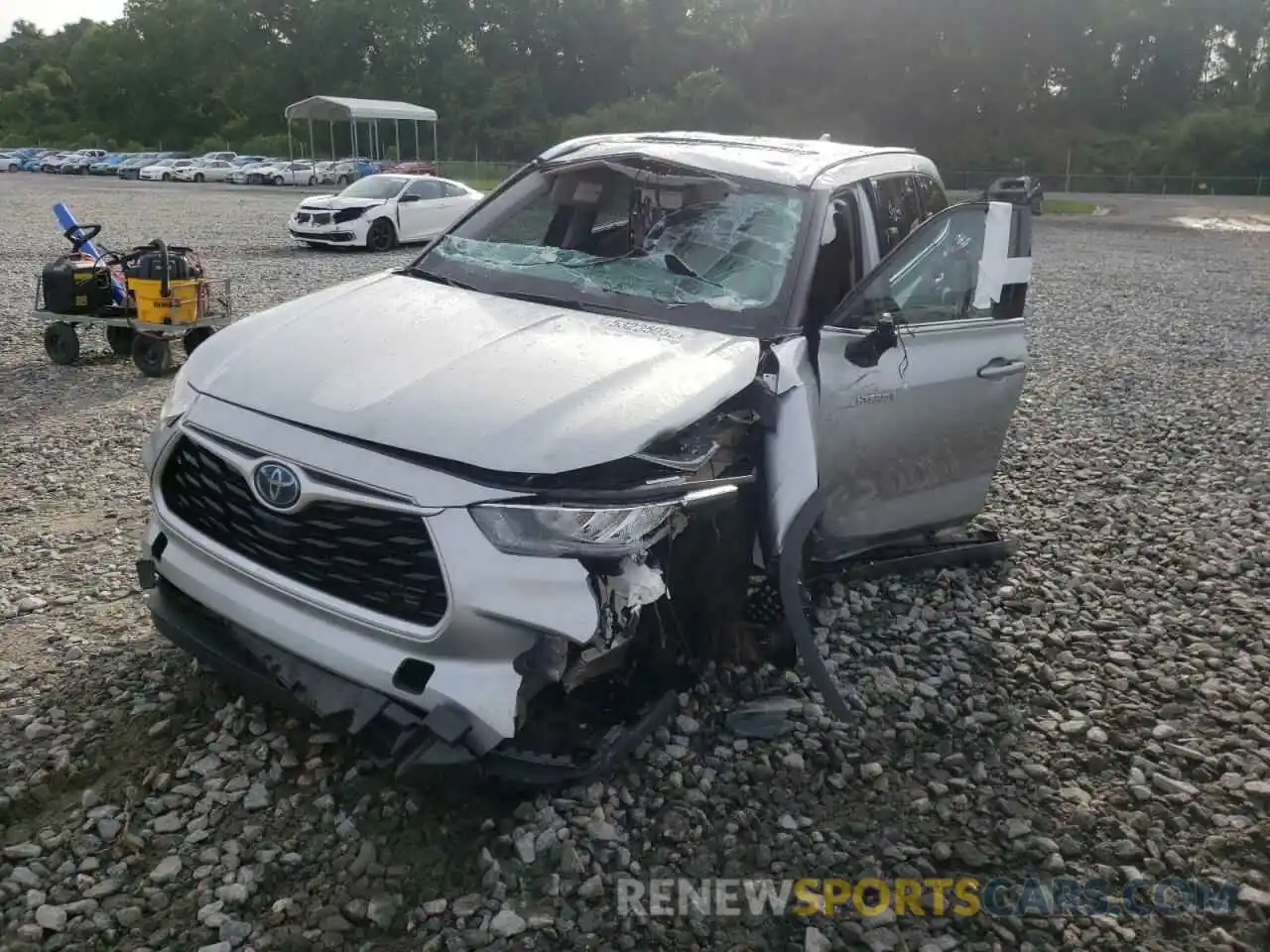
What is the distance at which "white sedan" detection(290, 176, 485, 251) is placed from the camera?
57.7ft

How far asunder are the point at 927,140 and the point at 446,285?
56.7 meters

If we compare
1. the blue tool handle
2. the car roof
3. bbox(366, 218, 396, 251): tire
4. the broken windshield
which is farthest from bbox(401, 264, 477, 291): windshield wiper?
bbox(366, 218, 396, 251): tire

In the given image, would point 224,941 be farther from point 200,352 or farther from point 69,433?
point 69,433

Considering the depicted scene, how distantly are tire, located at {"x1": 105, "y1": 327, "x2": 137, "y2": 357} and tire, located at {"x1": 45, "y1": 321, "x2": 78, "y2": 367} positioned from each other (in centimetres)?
34

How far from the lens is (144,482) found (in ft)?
18.7

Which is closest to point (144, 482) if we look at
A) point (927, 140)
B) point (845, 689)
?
point (845, 689)

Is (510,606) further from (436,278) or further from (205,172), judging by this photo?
(205,172)

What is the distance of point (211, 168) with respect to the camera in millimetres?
45188

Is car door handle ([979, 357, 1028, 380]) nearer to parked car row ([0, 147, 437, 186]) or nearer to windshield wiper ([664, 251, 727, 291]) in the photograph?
windshield wiper ([664, 251, 727, 291])

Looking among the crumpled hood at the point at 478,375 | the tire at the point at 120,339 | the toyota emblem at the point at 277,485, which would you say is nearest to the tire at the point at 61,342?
the tire at the point at 120,339

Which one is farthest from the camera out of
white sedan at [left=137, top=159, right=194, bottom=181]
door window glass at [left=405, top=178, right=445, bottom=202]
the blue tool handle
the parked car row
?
white sedan at [left=137, top=159, right=194, bottom=181]

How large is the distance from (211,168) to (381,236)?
3179 centimetres

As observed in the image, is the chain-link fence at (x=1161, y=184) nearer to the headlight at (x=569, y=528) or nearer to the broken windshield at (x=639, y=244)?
the broken windshield at (x=639, y=244)

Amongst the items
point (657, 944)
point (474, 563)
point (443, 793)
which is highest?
point (474, 563)
